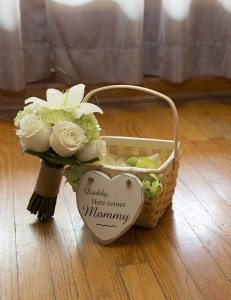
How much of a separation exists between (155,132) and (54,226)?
812 mm

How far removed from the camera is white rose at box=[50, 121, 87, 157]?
4.09 ft

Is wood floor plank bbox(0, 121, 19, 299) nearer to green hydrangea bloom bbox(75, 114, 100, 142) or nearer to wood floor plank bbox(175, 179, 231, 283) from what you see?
green hydrangea bloom bbox(75, 114, 100, 142)

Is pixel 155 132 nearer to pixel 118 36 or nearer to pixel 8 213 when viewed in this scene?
pixel 118 36

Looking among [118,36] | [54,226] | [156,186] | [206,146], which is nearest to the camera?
[156,186]

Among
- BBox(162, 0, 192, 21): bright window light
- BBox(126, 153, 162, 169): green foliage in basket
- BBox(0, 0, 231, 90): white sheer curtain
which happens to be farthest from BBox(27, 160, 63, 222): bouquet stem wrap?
BBox(162, 0, 192, 21): bright window light

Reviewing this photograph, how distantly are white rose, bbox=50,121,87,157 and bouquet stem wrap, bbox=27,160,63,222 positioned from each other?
0.38 feet

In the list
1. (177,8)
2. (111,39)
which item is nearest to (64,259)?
(111,39)

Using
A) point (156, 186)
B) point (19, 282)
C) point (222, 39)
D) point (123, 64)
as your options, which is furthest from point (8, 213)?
point (222, 39)

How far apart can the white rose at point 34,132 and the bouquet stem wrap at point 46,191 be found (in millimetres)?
97

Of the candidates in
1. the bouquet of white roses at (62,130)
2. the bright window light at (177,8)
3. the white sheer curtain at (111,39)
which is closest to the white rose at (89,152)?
the bouquet of white roses at (62,130)

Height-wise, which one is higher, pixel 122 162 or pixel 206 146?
pixel 122 162

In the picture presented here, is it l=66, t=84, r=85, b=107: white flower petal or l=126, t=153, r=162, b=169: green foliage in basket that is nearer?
l=66, t=84, r=85, b=107: white flower petal

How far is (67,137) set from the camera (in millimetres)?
1248

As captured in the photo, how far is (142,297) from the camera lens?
1.12m
